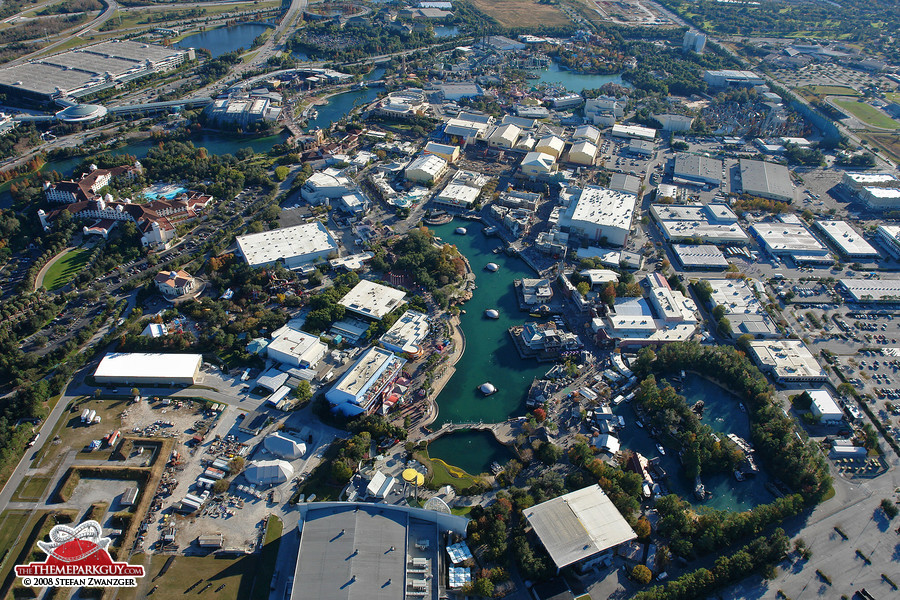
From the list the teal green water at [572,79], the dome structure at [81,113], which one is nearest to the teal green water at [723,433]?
the teal green water at [572,79]

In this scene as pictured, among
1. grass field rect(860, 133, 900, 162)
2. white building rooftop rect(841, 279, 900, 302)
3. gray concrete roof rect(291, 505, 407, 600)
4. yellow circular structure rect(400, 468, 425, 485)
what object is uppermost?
gray concrete roof rect(291, 505, 407, 600)

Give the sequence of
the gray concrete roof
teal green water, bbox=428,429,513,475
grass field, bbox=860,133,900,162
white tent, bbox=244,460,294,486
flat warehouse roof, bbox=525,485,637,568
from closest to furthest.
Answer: the gray concrete roof → flat warehouse roof, bbox=525,485,637,568 → white tent, bbox=244,460,294,486 → teal green water, bbox=428,429,513,475 → grass field, bbox=860,133,900,162

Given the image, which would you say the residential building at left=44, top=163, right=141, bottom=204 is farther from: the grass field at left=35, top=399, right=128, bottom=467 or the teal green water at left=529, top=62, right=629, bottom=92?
the teal green water at left=529, top=62, right=629, bottom=92

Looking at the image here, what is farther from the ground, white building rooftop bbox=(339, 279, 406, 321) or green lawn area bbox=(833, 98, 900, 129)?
white building rooftop bbox=(339, 279, 406, 321)

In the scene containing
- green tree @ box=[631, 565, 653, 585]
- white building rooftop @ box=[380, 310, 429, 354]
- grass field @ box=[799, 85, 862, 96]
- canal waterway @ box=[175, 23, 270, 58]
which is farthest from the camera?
canal waterway @ box=[175, 23, 270, 58]

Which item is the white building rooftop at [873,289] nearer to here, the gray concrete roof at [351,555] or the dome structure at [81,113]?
the gray concrete roof at [351,555]

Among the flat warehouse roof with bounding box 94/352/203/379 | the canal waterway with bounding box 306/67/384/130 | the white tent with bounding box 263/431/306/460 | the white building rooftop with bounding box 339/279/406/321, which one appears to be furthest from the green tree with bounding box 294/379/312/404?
the canal waterway with bounding box 306/67/384/130

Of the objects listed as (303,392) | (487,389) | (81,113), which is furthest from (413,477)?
(81,113)
